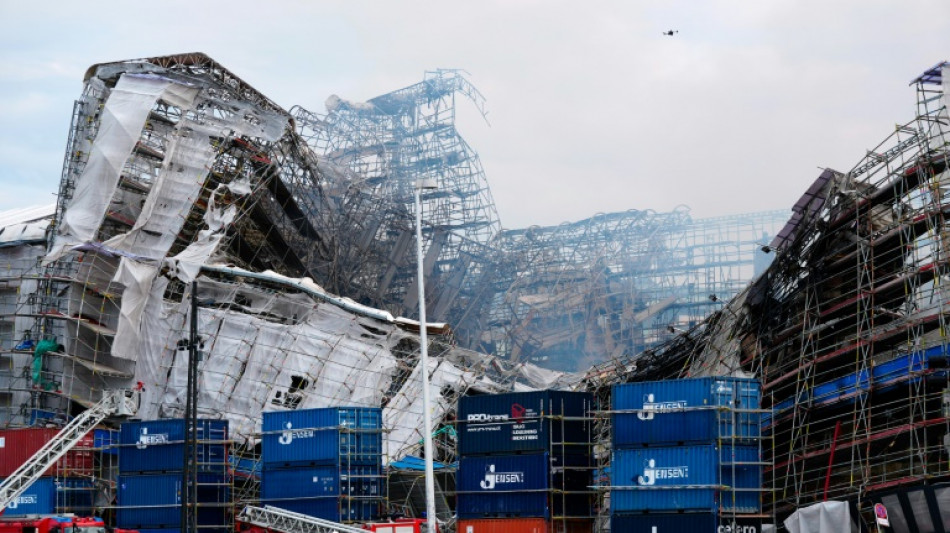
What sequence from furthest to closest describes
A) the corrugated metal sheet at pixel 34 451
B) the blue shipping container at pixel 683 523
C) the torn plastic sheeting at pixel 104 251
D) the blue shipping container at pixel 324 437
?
the torn plastic sheeting at pixel 104 251, the corrugated metal sheet at pixel 34 451, the blue shipping container at pixel 324 437, the blue shipping container at pixel 683 523

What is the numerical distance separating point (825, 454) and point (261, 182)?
4010 cm

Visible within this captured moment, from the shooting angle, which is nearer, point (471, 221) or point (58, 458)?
point (58, 458)

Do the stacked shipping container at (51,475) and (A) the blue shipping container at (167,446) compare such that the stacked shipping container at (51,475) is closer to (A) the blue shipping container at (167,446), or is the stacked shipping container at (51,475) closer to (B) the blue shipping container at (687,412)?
(A) the blue shipping container at (167,446)

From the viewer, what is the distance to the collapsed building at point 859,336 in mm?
49406

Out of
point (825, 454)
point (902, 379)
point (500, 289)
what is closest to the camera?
point (902, 379)

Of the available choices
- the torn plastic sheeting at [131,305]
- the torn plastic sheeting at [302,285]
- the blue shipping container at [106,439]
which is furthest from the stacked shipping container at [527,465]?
the torn plastic sheeting at [131,305]

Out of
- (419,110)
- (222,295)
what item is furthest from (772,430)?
(419,110)

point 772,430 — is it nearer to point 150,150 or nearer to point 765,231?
point 150,150

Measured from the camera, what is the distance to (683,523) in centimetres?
4772

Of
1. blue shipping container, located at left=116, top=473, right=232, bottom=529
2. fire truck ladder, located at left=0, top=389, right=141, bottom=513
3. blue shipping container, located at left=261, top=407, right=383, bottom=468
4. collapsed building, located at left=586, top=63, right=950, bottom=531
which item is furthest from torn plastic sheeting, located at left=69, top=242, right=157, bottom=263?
collapsed building, located at left=586, top=63, right=950, bottom=531

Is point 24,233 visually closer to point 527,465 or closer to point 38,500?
point 38,500

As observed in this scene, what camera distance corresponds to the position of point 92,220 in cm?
7362

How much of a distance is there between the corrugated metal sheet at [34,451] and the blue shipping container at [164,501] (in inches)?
197

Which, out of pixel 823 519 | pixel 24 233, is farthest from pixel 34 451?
pixel 823 519
